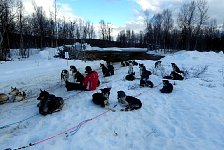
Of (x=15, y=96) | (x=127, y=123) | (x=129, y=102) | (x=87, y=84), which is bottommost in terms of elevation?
(x=127, y=123)

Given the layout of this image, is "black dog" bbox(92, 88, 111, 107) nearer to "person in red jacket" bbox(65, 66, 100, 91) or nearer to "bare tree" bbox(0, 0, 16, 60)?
"person in red jacket" bbox(65, 66, 100, 91)

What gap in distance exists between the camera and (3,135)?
24.6 ft

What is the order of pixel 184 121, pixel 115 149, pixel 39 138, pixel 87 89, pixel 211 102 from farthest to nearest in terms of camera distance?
pixel 87 89, pixel 211 102, pixel 184 121, pixel 39 138, pixel 115 149

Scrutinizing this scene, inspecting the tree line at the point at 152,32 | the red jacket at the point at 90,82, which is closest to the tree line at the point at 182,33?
the tree line at the point at 152,32

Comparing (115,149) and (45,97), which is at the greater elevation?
(45,97)

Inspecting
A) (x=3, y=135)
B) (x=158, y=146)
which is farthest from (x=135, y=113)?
(x=3, y=135)

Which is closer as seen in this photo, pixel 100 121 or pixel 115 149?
pixel 115 149

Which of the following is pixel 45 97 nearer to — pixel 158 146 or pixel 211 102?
pixel 158 146

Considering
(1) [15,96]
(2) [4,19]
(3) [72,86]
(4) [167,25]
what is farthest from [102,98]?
(4) [167,25]

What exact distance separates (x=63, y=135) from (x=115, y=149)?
1.60m

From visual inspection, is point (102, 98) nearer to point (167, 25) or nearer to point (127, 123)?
point (127, 123)

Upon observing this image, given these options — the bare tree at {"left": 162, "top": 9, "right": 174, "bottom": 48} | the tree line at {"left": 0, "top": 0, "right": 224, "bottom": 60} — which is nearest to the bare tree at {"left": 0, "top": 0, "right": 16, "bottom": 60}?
the tree line at {"left": 0, "top": 0, "right": 224, "bottom": 60}

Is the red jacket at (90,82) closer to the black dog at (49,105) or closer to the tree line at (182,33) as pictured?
the black dog at (49,105)

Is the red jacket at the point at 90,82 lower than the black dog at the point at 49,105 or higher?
higher
